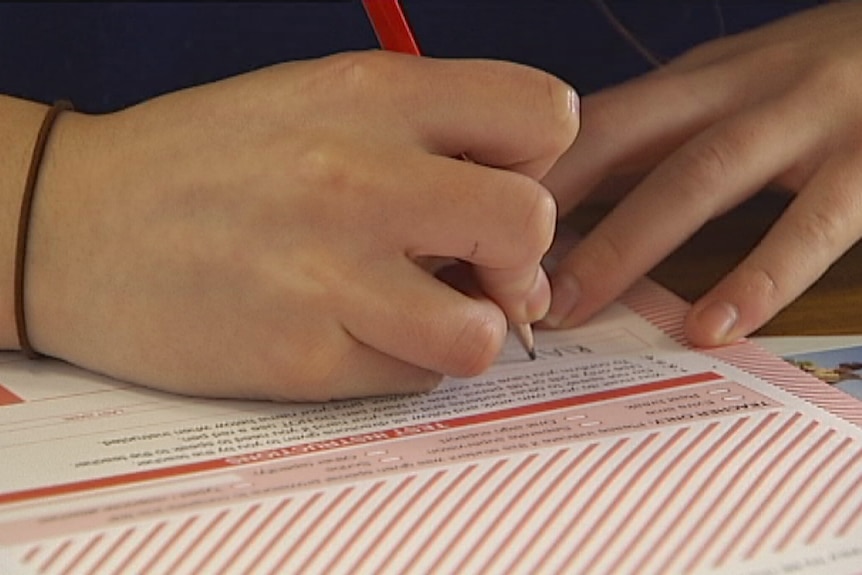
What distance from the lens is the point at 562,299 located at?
60 centimetres

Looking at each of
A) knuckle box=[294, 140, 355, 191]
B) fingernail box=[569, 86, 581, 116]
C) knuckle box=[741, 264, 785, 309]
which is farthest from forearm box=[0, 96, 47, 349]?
knuckle box=[741, 264, 785, 309]

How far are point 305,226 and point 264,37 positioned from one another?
42 cm

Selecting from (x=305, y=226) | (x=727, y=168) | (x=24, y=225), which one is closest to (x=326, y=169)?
(x=305, y=226)

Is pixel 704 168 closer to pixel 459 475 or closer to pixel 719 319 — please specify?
pixel 719 319

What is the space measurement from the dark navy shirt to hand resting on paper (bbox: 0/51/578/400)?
1.22ft

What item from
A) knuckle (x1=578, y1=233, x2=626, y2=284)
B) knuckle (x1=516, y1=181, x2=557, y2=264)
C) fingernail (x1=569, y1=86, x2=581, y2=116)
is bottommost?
knuckle (x1=578, y1=233, x2=626, y2=284)

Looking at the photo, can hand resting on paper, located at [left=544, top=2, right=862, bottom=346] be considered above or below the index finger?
below

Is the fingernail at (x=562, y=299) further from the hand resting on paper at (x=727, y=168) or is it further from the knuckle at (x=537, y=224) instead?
the knuckle at (x=537, y=224)

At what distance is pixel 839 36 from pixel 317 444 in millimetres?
420

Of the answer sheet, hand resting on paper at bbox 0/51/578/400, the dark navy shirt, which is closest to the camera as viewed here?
the answer sheet

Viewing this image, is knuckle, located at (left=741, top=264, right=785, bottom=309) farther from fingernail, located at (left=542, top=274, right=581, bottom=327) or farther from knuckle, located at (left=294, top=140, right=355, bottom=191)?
knuckle, located at (left=294, top=140, right=355, bottom=191)

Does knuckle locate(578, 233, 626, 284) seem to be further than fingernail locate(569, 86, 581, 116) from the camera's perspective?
Yes

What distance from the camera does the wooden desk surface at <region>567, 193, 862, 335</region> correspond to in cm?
59

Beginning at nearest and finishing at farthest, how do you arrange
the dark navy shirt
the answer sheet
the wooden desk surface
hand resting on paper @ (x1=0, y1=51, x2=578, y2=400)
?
the answer sheet
hand resting on paper @ (x1=0, y1=51, x2=578, y2=400)
the wooden desk surface
the dark navy shirt
